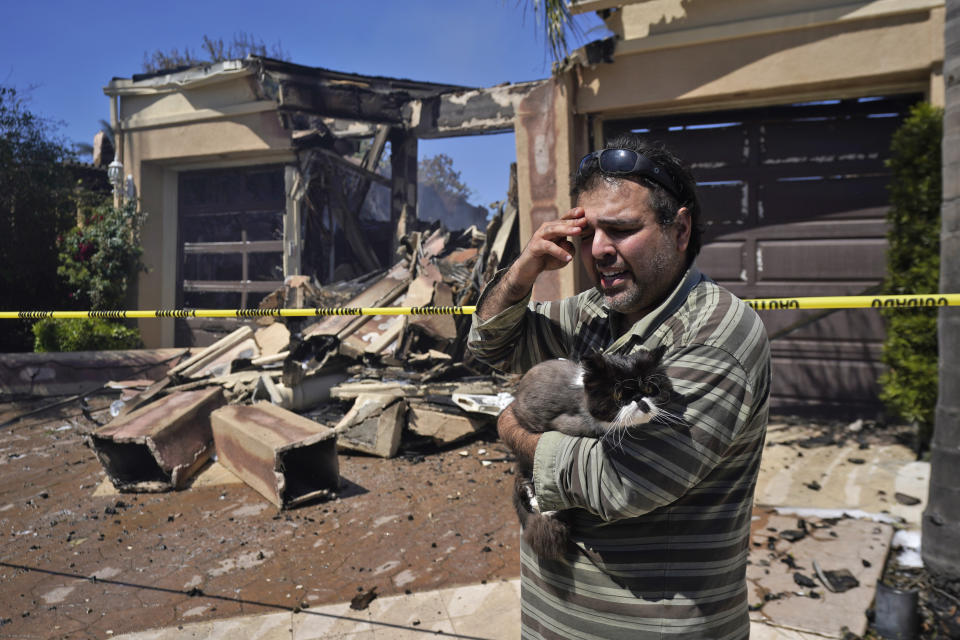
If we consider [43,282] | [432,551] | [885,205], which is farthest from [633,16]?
[43,282]

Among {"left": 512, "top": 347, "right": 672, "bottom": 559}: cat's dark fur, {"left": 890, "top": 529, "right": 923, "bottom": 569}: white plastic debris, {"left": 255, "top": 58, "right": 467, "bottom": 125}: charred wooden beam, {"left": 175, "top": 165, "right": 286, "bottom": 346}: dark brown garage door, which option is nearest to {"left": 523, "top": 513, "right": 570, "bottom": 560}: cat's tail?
{"left": 512, "top": 347, "right": 672, "bottom": 559}: cat's dark fur

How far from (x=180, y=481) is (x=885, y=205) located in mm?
8228

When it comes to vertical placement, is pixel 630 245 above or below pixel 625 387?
above

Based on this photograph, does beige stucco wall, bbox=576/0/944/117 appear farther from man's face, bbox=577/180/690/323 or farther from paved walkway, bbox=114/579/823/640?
man's face, bbox=577/180/690/323

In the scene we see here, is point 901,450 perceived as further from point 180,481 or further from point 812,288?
point 180,481

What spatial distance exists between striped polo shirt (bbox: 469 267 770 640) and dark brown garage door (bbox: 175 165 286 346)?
11915 mm

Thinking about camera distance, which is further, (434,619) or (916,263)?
(916,263)

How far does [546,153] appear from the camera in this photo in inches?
315

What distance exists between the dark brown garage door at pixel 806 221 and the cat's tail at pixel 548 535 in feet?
21.2

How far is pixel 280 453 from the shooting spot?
4805mm

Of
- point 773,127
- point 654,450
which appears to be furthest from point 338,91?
point 654,450

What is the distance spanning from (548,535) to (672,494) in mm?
417

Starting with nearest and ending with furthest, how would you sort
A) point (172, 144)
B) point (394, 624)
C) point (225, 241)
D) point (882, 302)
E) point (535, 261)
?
point (535, 261)
point (882, 302)
point (394, 624)
point (172, 144)
point (225, 241)

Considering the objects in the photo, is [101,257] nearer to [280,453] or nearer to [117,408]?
[117,408]
